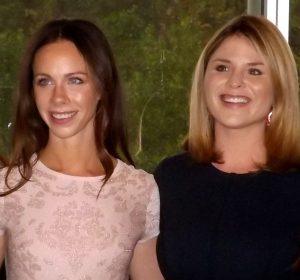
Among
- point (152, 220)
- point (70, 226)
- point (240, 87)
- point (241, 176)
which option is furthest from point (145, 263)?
point (240, 87)

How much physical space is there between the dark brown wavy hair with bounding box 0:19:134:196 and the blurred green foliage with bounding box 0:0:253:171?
82 cm

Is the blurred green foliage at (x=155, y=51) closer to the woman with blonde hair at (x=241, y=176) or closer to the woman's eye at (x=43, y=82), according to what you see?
the woman with blonde hair at (x=241, y=176)

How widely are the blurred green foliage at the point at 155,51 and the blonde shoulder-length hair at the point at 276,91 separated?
78 cm

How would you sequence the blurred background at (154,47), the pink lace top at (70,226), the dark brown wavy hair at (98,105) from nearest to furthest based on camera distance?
the pink lace top at (70,226)
the dark brown wavy hair at (98,105)
the blurred background at (154,47)

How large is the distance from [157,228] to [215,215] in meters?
0.20

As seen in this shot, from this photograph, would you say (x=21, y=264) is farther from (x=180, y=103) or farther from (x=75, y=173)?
(x=180, y=103)

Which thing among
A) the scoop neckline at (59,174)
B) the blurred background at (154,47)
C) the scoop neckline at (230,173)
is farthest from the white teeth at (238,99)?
the blurred background at (154,47)

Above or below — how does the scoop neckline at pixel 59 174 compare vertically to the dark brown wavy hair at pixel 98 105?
below

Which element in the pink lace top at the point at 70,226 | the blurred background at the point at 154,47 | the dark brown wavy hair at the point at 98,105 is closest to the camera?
the pink lace top at the point at 70,226

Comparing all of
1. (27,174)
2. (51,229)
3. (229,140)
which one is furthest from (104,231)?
(229,140)

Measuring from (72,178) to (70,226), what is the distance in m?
0.14

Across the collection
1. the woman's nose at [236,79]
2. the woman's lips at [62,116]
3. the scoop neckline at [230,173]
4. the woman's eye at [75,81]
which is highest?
the woman's eye at [75,81]

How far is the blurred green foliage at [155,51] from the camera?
2898 millimetres

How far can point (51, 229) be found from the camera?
6.27 feet
